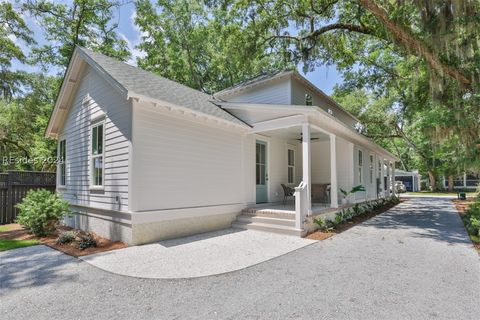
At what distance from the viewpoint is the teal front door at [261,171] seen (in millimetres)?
10055

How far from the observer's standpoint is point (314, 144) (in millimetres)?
12383

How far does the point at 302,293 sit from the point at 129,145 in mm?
4802

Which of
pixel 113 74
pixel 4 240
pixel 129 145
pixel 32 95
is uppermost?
pixel 32 95

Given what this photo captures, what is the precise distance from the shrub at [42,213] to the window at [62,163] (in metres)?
2.03

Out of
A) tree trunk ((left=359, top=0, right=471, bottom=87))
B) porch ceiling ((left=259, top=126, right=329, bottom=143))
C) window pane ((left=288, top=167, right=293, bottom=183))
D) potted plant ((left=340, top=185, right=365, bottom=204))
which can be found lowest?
potted plant ((left=340, top=185, right=365, bottom=204))

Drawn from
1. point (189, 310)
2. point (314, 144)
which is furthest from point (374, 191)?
point (189, 310)

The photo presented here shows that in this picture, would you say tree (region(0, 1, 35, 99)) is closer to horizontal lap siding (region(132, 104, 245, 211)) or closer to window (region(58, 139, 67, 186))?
window (region(58, 139, 67, 186))

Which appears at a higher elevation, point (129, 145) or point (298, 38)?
point (298, 38)

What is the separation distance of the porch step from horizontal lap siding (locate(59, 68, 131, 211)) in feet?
11.7

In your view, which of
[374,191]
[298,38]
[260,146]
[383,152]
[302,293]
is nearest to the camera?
[302,293]

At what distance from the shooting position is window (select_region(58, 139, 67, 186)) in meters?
9.86

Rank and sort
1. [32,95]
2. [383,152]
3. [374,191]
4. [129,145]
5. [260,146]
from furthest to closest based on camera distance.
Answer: [32,95] < [383,152] < [374,191] < [260,146] < [129,145]

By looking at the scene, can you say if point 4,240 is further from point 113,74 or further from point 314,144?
point 314,144

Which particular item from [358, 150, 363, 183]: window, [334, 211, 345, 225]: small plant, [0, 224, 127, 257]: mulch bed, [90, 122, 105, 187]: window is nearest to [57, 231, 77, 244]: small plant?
[0, 224, 127, 257]: mulch bed
